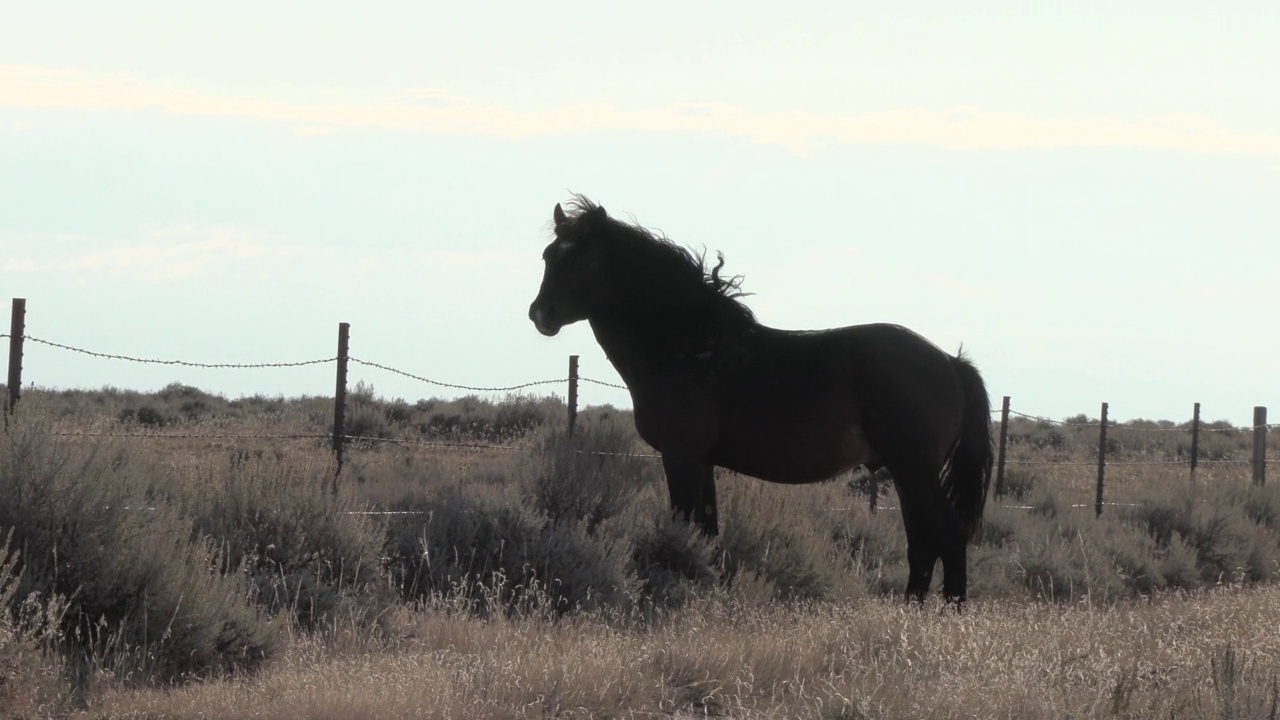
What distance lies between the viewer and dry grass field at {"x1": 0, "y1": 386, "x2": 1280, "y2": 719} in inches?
237

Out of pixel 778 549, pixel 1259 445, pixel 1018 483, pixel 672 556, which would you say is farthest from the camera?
pixel 1259 445

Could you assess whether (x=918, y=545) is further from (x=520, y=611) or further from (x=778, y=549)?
(x=520, y=611)

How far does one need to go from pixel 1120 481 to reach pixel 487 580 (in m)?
20.7

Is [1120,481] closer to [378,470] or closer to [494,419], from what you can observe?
[494,419]

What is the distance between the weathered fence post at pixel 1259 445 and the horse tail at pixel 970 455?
42.7 ft

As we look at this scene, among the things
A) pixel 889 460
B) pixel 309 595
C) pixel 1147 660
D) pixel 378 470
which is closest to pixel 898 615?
pixel 1147 660

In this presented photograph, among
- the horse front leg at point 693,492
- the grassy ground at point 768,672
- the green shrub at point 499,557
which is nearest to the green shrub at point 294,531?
the green shrub at point 499,557

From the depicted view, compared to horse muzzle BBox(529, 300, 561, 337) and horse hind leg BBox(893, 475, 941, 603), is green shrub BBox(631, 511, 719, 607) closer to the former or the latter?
horse hind leg BBox(893, 475, 941, 603)

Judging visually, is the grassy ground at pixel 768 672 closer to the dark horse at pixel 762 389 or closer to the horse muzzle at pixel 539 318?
the dark horse at pixel 762 389

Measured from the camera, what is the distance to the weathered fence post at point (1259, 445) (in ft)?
72.0

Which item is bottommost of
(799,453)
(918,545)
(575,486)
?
(918,545)

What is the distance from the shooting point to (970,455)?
400 inches

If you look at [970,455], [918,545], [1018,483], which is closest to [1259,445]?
[1018,483]

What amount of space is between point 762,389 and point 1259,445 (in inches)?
604
